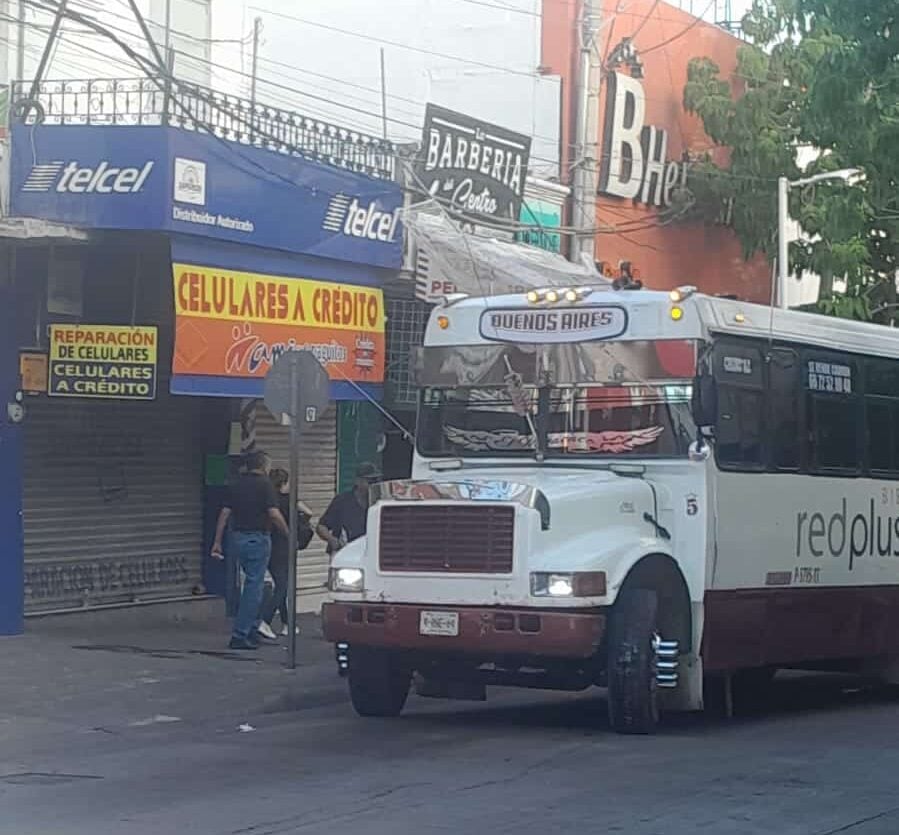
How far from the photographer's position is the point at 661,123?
89.1 ft

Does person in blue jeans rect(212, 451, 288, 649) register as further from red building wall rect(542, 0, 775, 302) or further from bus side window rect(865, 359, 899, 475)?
red building wall rect(542, 0, 775, 302)

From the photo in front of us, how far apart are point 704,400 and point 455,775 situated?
3.45 meters

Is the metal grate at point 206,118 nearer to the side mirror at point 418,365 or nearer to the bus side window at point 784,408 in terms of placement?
the side mirror at point 418,365

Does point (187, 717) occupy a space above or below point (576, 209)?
below

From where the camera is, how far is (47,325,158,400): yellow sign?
16.4 m

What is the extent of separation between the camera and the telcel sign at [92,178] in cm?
1578

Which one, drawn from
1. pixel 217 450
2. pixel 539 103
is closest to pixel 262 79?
pixel 539 103

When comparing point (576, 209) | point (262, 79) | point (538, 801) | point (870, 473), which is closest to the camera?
point (538, 801)

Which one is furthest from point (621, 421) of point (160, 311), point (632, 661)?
point (160, 311)

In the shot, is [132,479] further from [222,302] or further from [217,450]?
[222,302]

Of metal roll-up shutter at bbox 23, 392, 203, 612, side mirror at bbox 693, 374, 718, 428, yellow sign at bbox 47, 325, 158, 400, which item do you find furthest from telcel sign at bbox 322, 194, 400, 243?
side mirror at bbox 693, 374, 718, 428

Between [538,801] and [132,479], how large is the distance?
9.86 meters

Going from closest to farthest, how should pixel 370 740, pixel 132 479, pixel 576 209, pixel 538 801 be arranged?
pixel 538 801 → pixel 370 740 → pixel 132 479 → pixel 576 209

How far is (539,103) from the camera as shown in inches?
994
